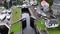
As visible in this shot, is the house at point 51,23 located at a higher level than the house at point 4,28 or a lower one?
higher

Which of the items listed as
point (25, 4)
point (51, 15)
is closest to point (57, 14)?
point (51, 15)

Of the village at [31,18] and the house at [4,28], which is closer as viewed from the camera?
the village at [31,18]

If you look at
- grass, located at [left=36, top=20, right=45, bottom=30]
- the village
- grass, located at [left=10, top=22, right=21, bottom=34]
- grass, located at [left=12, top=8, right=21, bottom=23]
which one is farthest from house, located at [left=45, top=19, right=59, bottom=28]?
grass, located at [left=12, top=8, right=21, bottom=23]

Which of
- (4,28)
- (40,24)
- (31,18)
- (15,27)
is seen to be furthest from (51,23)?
(4,28)

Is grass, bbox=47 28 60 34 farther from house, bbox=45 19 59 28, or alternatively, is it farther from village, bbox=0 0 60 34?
house, bbox=45 19 59 28

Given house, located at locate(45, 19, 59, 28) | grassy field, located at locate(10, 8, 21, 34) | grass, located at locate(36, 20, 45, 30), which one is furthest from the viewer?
house, located at locate(45, 19, 59, 28)

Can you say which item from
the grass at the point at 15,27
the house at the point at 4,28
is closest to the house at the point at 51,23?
the grass at the point at 15,27

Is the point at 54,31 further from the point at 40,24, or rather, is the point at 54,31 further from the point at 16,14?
the point at 16,14

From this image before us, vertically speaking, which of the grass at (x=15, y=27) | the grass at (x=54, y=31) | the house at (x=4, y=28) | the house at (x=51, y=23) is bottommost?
the house at (x=4, y=28)

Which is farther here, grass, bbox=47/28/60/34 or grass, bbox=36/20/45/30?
grass, bbox=36/20/45/30

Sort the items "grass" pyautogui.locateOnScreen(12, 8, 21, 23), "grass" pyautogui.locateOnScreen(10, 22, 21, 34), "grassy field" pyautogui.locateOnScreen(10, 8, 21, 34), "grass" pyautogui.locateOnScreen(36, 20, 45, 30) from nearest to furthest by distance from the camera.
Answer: "grass" pyautogui.locateOnScreen(10, 22, 21, 34)
"grassy field" pyautogui.locateOnScreen(10, 8, 21, 34)
"grass" pyautogui.locateOnScreen(36, 20, 45, 30)
"grass" pyautogui.locateOnScreen(12, 8, 21, 23)

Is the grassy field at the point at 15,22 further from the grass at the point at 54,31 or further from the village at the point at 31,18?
the grass at the point at 54,31

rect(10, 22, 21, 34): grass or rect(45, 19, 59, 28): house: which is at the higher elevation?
rect(45, 19, 59, 28): house

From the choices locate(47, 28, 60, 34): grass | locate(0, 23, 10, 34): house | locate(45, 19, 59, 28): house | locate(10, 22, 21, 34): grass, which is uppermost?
locate(45, 19, 59, 28): house
